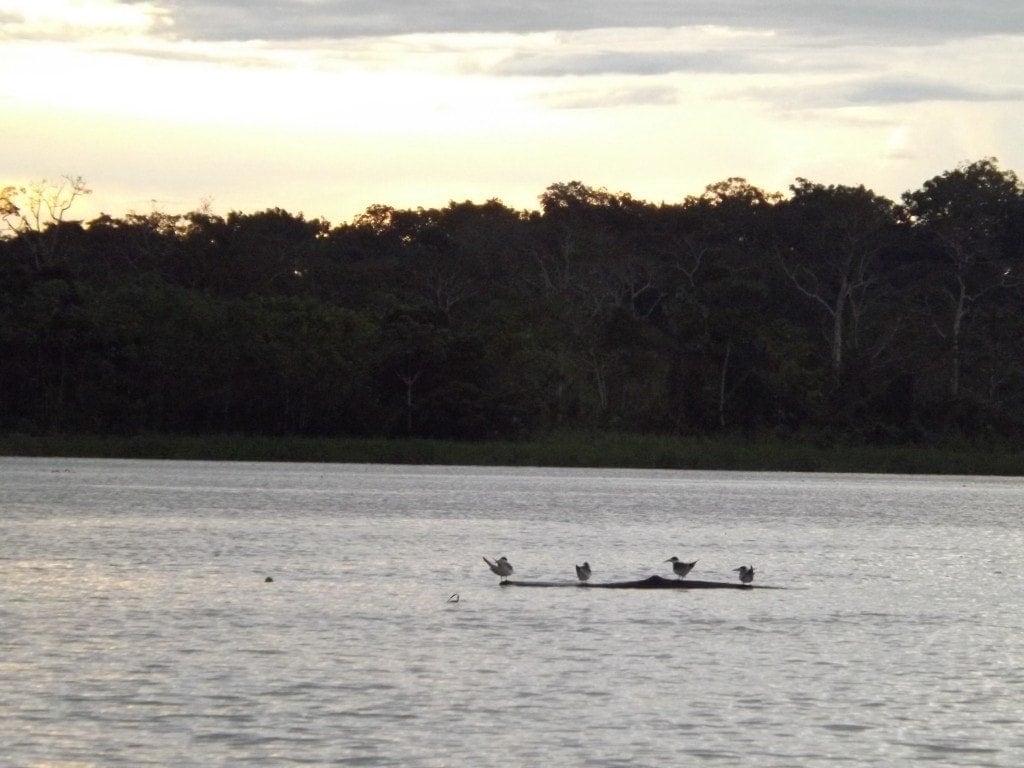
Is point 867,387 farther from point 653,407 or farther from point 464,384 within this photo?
point 464,384

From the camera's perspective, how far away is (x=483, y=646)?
17.4m

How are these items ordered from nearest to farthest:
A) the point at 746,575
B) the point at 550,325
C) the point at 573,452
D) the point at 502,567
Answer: the point at 502,567
the point at 746,575
the point at 573,452
the point at 550,325

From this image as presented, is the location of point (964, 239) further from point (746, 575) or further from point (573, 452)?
point (746, 575)

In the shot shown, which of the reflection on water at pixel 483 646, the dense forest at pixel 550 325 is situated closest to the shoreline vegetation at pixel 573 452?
the dense forest at pixel 550 325

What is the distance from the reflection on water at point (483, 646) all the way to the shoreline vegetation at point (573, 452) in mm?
26142

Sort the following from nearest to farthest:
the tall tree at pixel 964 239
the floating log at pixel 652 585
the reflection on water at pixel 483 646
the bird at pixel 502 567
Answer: the reflection on water at pixel 483 646, the floating log at pixel 652 585, the bird at pixel 502 567, the tall tree at pixel 964 239

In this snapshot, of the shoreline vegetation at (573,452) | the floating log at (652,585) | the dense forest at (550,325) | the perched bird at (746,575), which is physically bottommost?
the floating log at (652,585)

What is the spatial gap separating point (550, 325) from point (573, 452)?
6401mm

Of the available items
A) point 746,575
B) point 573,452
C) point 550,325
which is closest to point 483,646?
point 746,575

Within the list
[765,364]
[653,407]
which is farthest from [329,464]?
[765,364]

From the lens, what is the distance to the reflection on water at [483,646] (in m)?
13.0

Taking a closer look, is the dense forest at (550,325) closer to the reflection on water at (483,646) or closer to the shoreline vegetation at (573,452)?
the shoreline vegetation at (573,452)

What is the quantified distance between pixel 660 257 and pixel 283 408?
69.2ft

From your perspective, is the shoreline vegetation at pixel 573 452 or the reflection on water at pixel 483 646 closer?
the reflection on water at pixel 483 646
